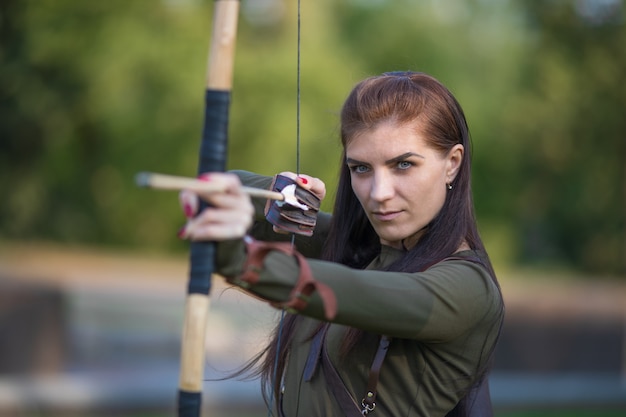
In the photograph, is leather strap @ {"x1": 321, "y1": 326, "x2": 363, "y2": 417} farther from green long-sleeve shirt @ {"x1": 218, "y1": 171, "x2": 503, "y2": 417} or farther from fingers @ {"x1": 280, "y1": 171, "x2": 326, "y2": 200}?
fingers @ {"x1": 280, "y1": 171, "x2": 326, "y2": 200}

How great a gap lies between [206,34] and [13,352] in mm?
6611

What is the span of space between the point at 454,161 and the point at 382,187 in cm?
26

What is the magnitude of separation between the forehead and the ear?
0.37ft

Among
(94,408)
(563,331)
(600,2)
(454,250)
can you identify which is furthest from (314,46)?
(454,250)

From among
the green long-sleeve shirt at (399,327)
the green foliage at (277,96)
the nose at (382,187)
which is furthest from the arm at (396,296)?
the green foliage at (277,96)

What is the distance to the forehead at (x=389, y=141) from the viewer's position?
221 centimetres

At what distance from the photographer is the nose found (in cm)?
220

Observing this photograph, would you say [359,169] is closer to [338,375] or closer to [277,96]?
[338,375]

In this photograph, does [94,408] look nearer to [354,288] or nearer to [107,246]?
[354,288]

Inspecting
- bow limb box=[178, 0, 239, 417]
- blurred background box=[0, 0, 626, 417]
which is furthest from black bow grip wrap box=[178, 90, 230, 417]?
blurred background box=[0, 0, 626, 417]

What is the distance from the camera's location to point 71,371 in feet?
31.3

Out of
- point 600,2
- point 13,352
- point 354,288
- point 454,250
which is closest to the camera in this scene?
point 354,288

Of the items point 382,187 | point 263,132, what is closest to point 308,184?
point 382,187

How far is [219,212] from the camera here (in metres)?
1.75
